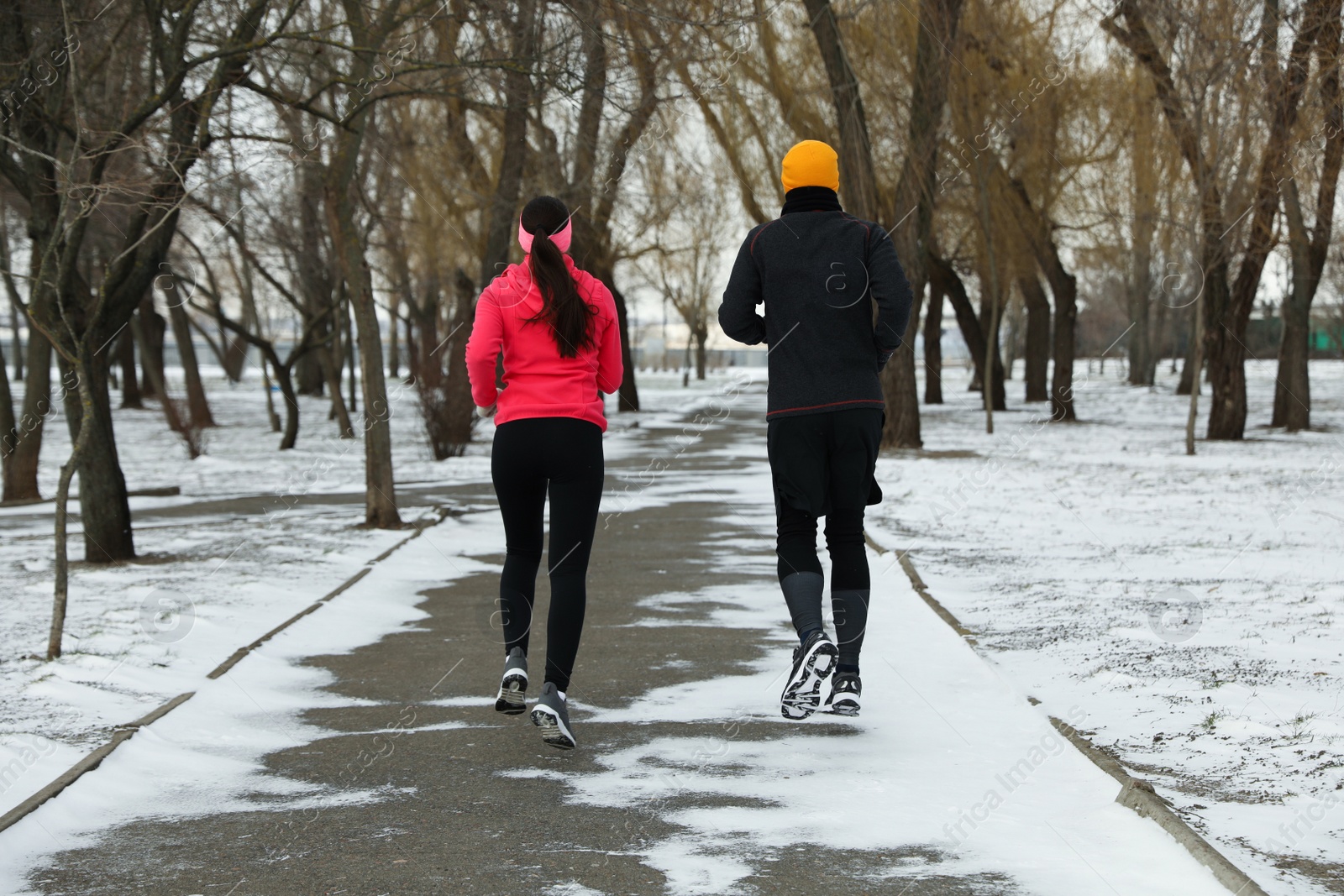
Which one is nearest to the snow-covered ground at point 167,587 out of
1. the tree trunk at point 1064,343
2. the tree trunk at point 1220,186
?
the tree trunk at point 1220,186

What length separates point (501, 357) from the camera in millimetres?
4617

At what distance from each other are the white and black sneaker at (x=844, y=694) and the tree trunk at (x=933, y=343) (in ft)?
97.3

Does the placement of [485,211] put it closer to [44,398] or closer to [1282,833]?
[44,398]

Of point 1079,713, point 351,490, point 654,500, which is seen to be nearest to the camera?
point 1079,713

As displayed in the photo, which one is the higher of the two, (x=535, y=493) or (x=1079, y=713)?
(x=535, y=493)

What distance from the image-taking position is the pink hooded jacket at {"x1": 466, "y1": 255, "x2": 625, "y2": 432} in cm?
454

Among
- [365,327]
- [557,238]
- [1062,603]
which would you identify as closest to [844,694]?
[557,238]

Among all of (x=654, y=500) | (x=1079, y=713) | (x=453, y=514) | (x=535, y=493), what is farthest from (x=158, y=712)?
(x=654, y=500)

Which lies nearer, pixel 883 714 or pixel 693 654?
pixel 883 714

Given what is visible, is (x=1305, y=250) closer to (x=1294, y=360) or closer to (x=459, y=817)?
(x=1294, y=360)

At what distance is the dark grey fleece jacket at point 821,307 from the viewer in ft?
15.3

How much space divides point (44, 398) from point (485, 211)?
9114 mm

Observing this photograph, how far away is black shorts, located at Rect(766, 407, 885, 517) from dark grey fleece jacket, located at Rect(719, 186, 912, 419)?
5 centimetres

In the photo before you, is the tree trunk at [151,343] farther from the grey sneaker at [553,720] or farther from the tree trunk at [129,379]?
the grey sneaker at [553,720]
